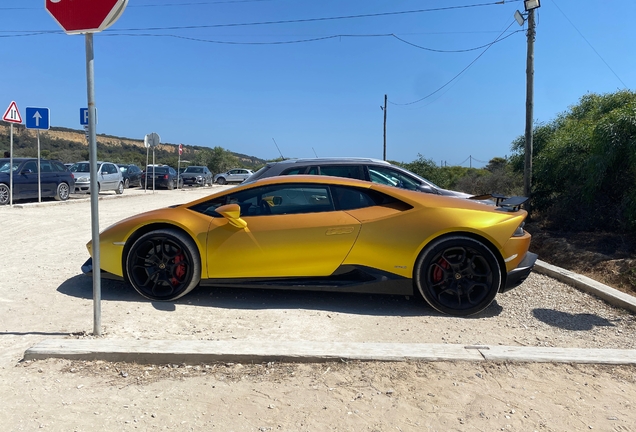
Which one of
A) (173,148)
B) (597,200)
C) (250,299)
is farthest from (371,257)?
(173,148)

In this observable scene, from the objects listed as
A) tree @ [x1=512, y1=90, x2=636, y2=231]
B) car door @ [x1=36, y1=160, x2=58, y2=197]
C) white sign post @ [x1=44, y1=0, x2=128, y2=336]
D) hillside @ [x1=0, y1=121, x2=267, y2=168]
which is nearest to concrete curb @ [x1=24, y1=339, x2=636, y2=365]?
white sign post @ [x1=44, y1=0, x2=128, y2=336]

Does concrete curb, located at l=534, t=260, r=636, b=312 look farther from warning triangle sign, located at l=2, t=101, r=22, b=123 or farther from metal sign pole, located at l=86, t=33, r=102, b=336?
warning triangle sign, located at l=2, t=101, r=22, b=123

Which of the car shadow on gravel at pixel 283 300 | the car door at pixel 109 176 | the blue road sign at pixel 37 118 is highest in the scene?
the blue road sign at pixel 37 118

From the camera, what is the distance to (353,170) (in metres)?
7.81

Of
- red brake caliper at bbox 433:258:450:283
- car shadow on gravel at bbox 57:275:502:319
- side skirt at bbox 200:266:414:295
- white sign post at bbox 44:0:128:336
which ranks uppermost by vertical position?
white sign post at bbox 44:0:128:336

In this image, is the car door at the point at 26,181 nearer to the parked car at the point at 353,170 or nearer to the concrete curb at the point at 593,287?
the parked car at the point at 353,170

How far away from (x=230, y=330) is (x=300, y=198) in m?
1.50

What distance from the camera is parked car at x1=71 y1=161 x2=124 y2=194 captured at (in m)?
19.7

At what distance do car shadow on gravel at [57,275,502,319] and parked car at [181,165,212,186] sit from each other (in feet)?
92.4

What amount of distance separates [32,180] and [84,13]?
13.8m

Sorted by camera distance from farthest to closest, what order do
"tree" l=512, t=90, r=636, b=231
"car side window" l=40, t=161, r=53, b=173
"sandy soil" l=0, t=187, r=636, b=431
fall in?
"car side window" l=40, t=161, r=53, b=173
"tree" l=512, t=90, r=636, b=231
"sandy soil" l=0, t=187, r=636, b=431

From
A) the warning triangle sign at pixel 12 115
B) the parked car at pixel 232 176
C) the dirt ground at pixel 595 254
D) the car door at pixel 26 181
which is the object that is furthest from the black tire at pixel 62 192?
A: the parked car at pixel 232 176

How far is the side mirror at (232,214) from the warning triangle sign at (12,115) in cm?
1190

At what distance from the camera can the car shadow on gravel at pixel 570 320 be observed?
4230 millimetres
